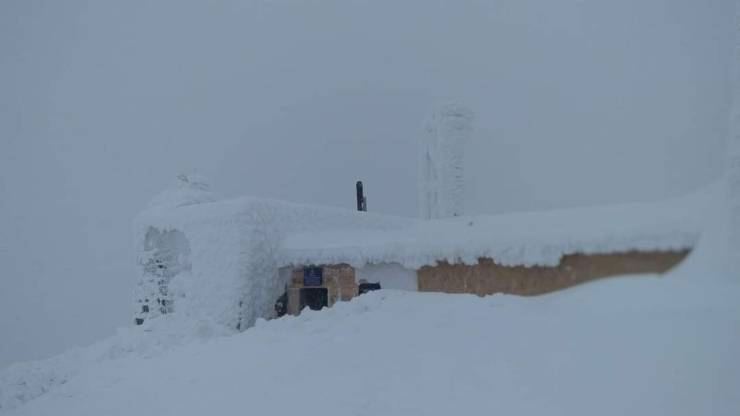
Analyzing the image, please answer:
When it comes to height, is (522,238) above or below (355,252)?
above

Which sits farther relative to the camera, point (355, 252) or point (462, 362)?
point (355, 252)

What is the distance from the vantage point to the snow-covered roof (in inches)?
143

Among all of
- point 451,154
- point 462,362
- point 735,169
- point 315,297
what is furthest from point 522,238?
point 451,154

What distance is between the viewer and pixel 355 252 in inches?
371

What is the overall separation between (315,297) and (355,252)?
1591mm

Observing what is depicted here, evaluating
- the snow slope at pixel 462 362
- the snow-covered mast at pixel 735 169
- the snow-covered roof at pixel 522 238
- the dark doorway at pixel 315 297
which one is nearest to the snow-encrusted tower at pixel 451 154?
the snow-covered roof at pixel 522 238

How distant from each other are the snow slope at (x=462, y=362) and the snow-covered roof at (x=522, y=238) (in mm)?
305

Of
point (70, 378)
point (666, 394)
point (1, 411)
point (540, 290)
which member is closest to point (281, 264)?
point (70, 378)

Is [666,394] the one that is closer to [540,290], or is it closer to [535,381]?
[535,381]

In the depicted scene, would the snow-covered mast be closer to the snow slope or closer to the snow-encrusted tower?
A: the snow slope

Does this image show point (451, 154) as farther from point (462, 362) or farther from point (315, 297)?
point (462, 362)

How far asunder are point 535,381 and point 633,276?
1475mm

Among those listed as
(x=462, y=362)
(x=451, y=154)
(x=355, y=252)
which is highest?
(x=451, y=154)

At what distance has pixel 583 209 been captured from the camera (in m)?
5.38
